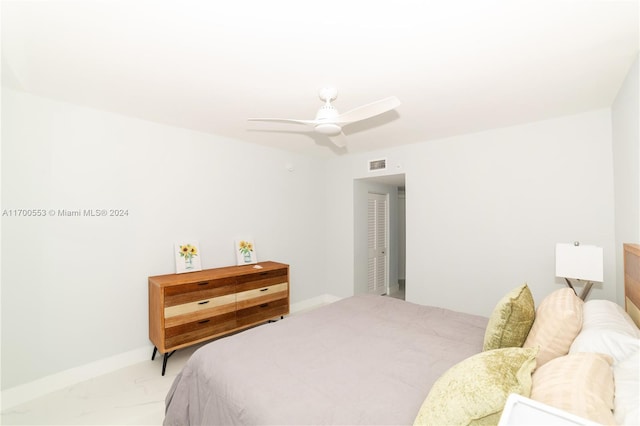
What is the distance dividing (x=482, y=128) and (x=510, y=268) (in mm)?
1674

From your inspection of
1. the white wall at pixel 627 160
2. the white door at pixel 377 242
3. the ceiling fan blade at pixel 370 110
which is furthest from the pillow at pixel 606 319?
the white door at pixel 377 242

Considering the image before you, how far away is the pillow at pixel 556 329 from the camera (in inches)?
56.8

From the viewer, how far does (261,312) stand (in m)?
3.51

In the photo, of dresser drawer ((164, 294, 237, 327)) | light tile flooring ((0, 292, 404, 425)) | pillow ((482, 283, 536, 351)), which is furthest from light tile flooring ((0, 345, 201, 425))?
pillow ((482, 283, 536, 351))

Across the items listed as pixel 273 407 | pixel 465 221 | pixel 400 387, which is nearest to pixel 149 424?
pixel 273 407

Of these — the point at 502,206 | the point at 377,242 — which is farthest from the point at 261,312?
the point at 502,206

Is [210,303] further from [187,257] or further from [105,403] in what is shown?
[105,403]

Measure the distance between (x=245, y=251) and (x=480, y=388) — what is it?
3260 millimetres

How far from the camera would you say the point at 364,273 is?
500 cm

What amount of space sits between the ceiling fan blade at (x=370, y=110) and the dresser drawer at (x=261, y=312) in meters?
2.40

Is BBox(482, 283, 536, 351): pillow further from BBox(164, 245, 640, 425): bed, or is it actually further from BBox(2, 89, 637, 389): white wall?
BBox(2, 89, 637, 389): white wall

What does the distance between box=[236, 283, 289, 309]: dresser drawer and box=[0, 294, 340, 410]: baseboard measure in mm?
1060

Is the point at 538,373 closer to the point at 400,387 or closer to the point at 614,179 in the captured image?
the point at 400,387

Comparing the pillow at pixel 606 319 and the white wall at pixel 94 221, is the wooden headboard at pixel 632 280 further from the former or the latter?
the white wall at pixel 94 221
